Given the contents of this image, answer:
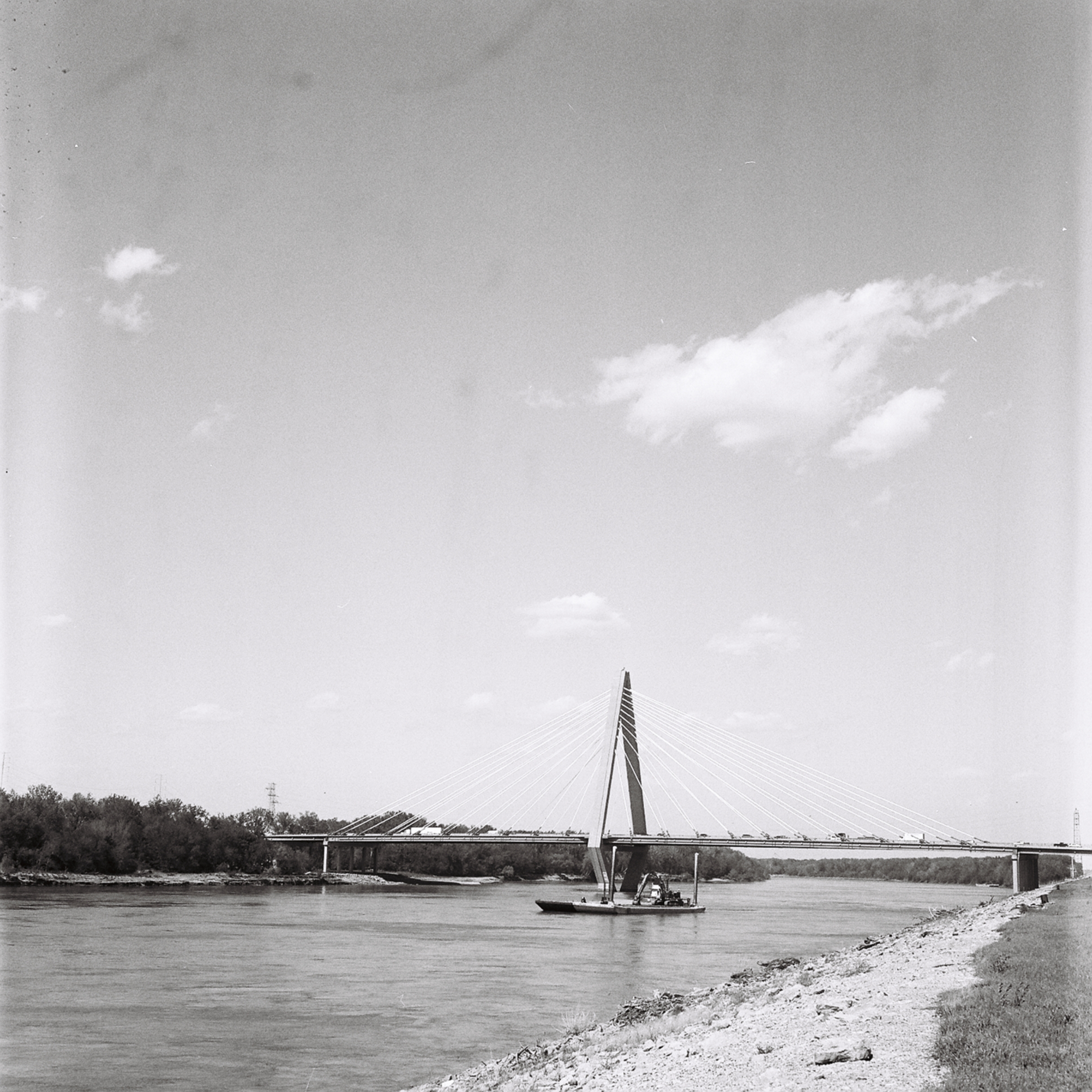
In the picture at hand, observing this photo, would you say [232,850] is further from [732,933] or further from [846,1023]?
[846,1023]

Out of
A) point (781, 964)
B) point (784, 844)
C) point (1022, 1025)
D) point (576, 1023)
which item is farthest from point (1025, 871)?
point (1022, 1025)

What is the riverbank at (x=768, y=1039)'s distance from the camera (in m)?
10.5

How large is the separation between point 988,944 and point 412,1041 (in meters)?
10.5

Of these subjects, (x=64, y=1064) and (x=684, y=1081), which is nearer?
(x=684, y=1081)

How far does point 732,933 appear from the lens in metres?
48.3

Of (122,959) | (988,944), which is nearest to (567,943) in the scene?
(122,959)

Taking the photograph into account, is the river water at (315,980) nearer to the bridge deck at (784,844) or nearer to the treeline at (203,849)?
the bridge deck at (784,844)

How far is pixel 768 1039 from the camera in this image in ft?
42.0

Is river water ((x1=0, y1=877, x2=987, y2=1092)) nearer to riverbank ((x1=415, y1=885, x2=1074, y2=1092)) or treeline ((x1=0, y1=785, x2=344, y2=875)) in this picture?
riverbank ((x1=415, y1=885, x2=1074, y2=1092))

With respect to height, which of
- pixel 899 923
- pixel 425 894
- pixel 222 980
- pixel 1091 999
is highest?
pixel 1091 999

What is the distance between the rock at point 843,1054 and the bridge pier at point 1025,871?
5652cm

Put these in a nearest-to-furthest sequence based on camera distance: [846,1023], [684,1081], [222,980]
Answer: [684,1081]
[846,1023]
[222,980]

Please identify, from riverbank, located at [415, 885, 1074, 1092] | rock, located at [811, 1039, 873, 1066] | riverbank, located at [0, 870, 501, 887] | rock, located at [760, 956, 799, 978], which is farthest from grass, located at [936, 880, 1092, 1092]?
riverbank, located at [0, 870, 501, 887]

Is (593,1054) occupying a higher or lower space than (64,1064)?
higher
